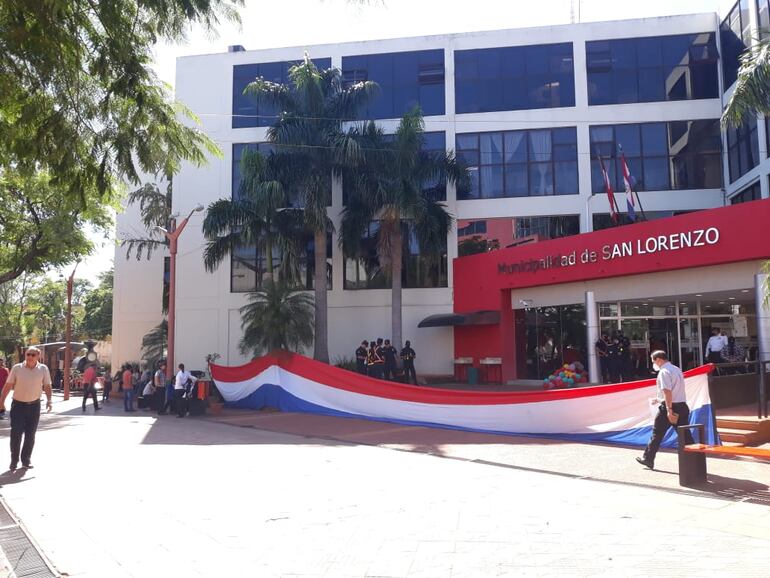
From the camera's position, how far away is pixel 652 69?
28.0m

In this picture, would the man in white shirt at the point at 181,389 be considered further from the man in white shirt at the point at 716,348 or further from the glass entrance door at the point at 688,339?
the glass entrance door at the point at 688,339

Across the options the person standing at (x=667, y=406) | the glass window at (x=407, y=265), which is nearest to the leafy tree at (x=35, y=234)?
the glass window at (x=407, y=265)

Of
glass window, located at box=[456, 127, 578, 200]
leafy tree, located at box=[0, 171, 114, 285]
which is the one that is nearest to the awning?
glass window, located at box=[456, 127, 578, 200]

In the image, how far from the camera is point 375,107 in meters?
30.0

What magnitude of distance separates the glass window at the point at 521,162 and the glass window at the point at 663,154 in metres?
1.15

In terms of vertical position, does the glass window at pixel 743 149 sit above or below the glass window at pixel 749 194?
above

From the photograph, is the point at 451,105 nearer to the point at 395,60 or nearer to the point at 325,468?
the point at 395,60

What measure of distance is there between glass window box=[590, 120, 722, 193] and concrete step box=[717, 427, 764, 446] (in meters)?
18.0

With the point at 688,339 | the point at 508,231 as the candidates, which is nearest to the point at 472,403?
the point at 688,339

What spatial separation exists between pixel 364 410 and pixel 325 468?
705 centimetres

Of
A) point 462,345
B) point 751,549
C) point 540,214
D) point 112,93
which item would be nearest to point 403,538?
point 751,549

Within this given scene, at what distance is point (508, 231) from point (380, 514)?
72.3 feet

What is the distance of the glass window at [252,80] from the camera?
3088cm

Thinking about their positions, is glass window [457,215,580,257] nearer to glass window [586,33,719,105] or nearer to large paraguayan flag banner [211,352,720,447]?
glass window [586,33,719,105]
